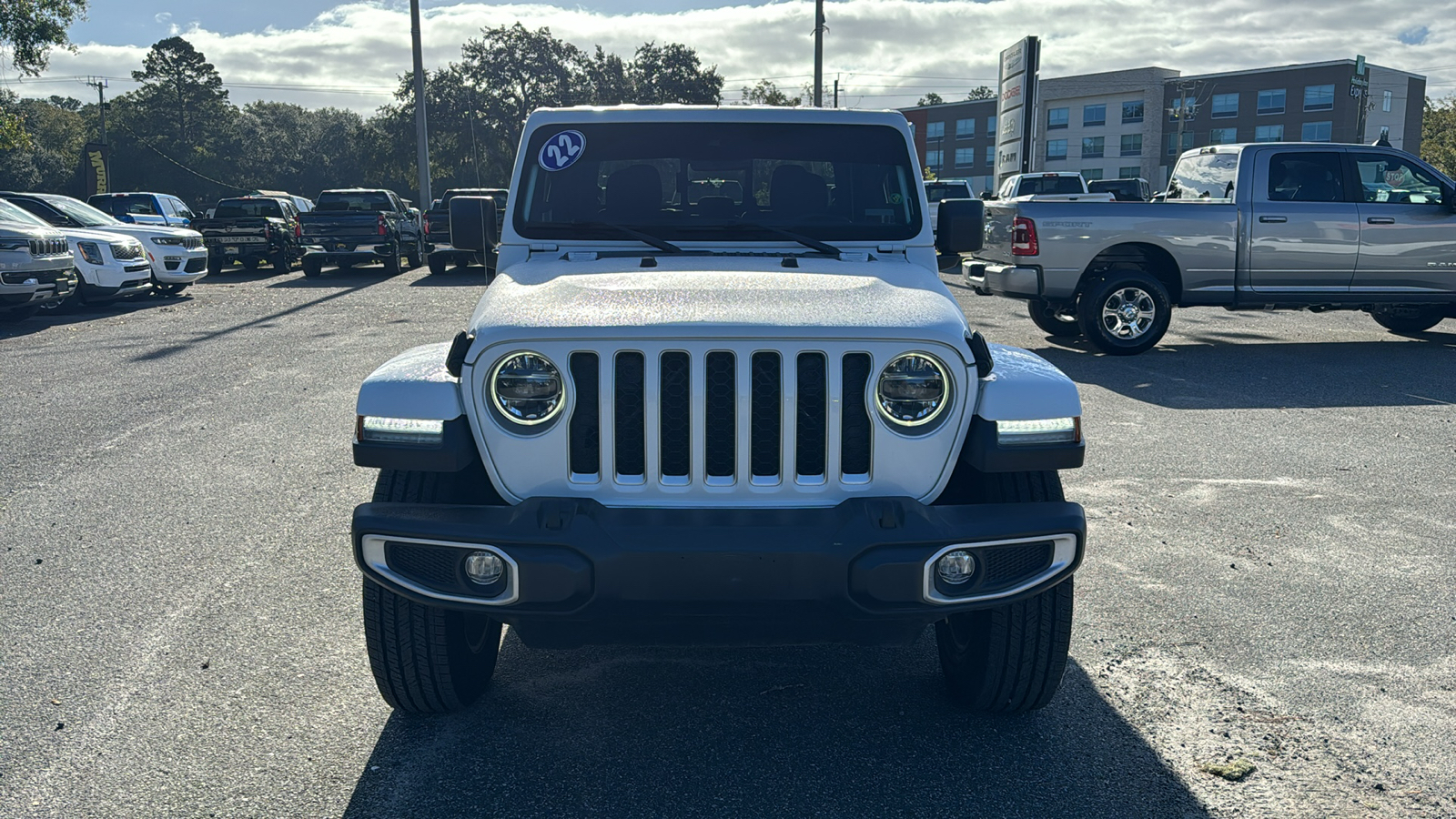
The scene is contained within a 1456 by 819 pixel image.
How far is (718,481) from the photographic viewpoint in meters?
3.06

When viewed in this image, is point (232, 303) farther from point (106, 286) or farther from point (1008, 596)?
point (1008, 596)

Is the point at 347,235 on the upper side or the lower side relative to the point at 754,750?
upper

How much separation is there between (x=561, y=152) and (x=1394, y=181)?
10.6m

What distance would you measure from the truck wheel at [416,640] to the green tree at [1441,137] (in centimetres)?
8396

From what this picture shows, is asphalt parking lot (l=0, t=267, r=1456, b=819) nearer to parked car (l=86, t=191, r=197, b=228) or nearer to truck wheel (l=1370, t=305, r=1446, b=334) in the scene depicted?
truck wheel (l=1370, t=305, r=1446, b=334)

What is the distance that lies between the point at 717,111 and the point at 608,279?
4.20ft

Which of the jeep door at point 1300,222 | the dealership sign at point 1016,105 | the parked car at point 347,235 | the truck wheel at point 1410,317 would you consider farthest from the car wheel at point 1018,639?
the dealership sign at point 1016,105

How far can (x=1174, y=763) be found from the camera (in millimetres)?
3281

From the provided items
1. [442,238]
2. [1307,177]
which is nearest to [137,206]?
[442,238]

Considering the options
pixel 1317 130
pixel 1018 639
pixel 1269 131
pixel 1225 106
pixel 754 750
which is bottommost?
pixel 754 750

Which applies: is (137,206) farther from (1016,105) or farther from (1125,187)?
(1125,187)

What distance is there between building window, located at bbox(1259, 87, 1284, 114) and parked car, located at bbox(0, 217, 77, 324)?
3113 inches

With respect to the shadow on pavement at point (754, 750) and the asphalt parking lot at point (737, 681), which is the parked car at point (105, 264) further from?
the shadow on pavement at point (754, 750)

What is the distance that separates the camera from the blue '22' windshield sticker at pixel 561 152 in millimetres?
4539
